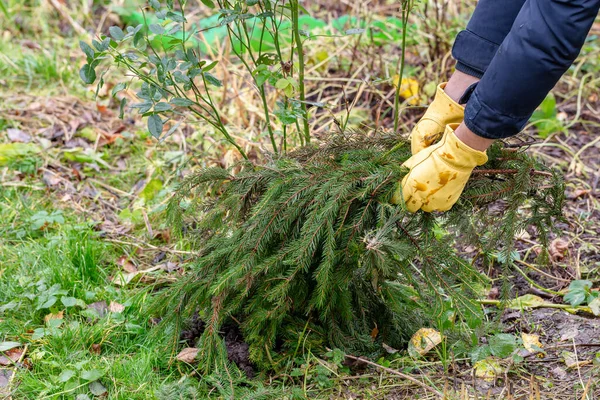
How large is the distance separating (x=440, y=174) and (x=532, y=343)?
82 centimetres

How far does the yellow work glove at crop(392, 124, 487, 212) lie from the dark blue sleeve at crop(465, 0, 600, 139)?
85 mm

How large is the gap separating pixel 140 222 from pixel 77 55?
2.18 m

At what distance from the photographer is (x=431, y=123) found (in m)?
2.26

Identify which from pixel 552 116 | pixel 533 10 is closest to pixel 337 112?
pixel 552 116

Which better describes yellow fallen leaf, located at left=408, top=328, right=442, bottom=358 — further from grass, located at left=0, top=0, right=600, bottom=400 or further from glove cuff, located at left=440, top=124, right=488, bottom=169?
glove cuff, located at left=440, top=124, right=488, bottom=169

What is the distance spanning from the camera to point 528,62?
5.86 ft

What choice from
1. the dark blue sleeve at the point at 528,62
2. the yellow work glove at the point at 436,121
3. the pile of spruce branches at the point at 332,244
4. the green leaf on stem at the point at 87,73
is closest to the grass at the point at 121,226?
the pile of spruce branches at the point at 332,244

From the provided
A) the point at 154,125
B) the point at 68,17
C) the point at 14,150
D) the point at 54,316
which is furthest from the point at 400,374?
the point at 68,17

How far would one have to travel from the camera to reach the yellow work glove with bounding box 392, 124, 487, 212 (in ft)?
6.50

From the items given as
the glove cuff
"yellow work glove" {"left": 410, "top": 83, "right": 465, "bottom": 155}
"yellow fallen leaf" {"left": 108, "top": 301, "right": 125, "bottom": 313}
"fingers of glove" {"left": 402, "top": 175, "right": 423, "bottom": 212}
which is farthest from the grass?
the glove cuff

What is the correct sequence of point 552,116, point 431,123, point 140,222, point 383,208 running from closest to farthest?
1. point 383,208
2. point 431,123
3. point 140,222
4. point 552,116

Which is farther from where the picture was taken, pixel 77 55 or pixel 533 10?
pixel 77 55

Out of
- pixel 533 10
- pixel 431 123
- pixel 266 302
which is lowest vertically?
pixel 266 302

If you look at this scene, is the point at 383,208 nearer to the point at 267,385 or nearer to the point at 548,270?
the point at 267,385
